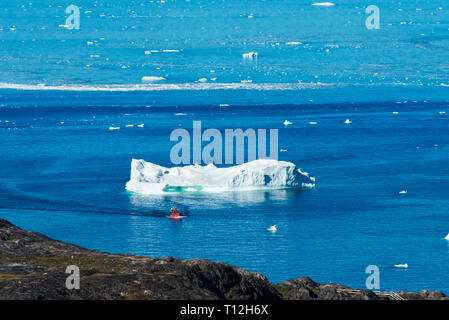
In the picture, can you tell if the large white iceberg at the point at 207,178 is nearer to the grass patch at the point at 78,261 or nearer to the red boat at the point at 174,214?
the red boat at the point at 174,214

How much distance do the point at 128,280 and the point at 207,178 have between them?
54.9 m

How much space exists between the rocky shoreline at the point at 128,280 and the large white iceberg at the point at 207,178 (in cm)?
4213

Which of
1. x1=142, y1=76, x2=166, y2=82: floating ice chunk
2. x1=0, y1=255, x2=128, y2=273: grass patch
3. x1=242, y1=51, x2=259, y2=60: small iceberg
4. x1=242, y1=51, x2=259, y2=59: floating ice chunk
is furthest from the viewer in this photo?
x1=242, y1=51, x2=259, y2=59: floating ice chunk

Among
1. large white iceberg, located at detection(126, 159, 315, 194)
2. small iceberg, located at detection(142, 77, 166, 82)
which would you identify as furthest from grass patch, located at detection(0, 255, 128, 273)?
small iceberg, located at detection(142, 77, 166, 82)

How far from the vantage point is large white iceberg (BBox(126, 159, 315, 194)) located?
304 ft

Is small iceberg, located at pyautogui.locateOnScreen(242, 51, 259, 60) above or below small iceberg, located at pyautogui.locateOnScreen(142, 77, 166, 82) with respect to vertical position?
above

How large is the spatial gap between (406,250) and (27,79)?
107361mm

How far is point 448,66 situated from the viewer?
176 metres

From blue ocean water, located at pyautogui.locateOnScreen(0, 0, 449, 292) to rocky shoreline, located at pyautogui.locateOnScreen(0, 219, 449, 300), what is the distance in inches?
855

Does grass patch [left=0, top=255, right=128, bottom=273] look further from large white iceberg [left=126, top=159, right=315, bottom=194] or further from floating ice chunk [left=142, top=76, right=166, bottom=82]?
floating ice chunk [left=142, top=76, right=166, bottom=82]

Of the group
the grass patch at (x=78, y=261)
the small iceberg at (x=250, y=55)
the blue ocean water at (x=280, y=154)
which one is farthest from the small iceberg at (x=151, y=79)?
the grass patch at (x=78, y=261)
